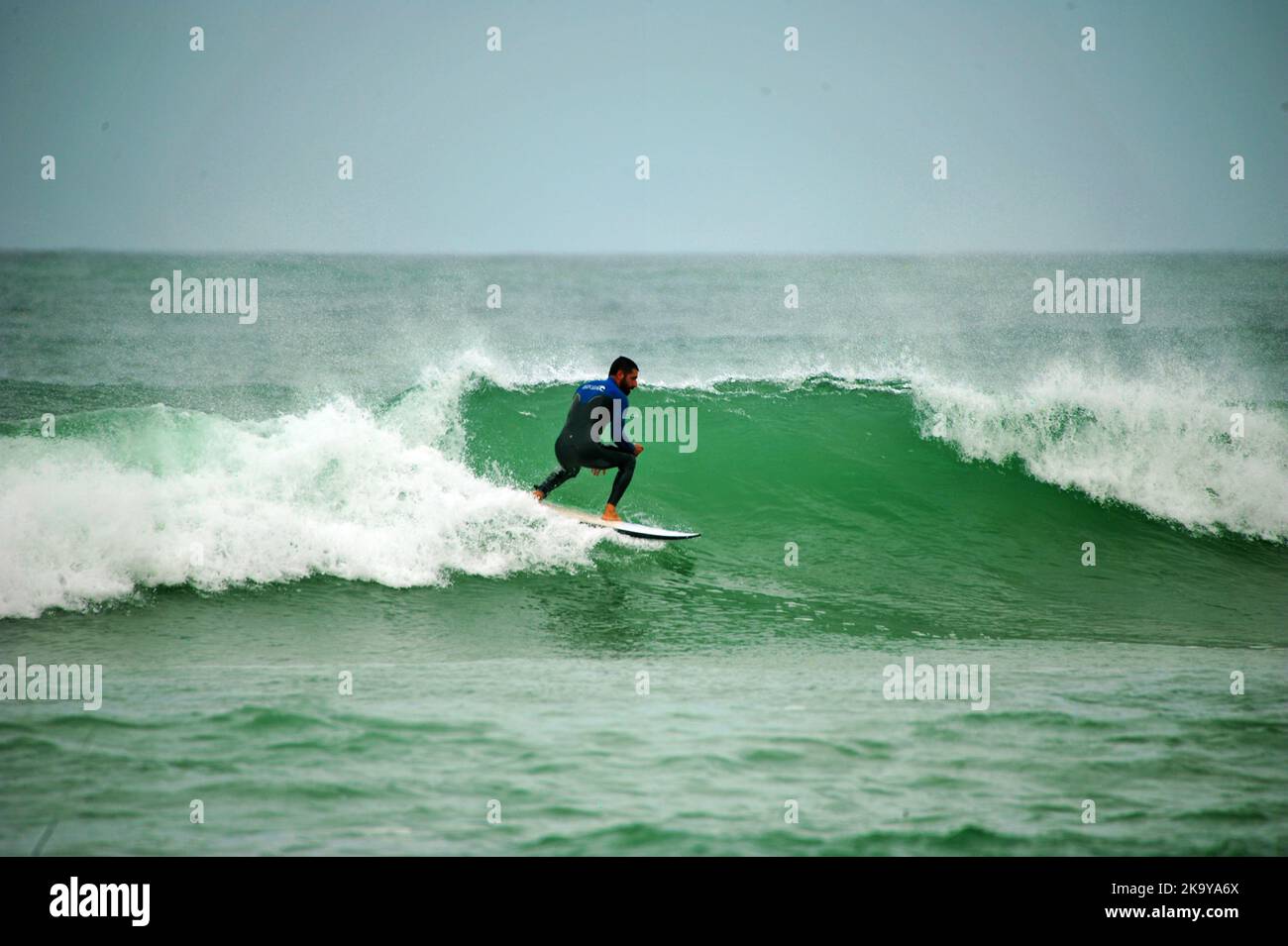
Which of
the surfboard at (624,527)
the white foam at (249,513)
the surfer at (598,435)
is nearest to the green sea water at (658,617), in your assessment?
the white foam at (249,513)

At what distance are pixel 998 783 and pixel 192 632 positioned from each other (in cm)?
575

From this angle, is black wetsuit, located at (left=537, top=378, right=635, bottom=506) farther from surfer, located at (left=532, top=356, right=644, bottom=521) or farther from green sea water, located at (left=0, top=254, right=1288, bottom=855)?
green sea water, located at (left=0, top=254, right=1288, bottom=855)

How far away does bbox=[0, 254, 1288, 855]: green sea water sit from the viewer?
4.75m

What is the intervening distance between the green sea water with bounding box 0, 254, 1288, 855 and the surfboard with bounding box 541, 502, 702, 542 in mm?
171

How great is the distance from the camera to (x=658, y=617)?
29.0 feet

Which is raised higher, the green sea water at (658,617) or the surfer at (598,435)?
the surfer at (598,435)

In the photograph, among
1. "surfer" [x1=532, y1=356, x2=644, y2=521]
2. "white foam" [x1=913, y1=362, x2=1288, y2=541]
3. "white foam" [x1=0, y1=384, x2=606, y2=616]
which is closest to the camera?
"white foam" [x1=0, y1=384, x2=606, y2=616]

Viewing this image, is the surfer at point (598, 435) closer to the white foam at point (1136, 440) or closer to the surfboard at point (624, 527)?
the surfboard at point (624, 527)

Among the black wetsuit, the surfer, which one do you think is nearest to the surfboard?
the surfer

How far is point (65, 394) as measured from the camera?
18438 millimetres

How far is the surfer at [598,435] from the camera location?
10.0 meters

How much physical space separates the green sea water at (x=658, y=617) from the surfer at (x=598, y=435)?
1.79 feet

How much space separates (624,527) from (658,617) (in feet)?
5.24

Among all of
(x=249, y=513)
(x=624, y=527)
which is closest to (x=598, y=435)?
(x=624, y=527)
